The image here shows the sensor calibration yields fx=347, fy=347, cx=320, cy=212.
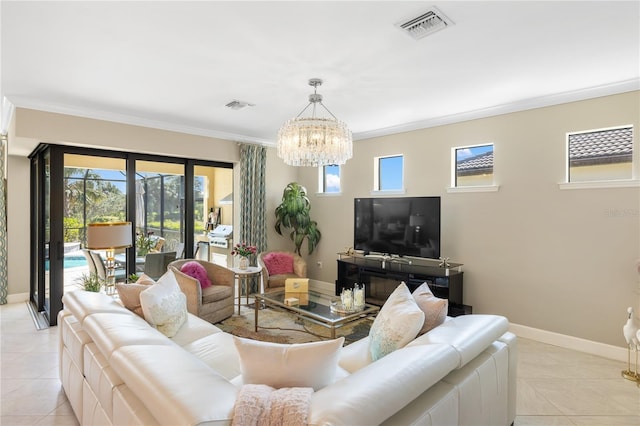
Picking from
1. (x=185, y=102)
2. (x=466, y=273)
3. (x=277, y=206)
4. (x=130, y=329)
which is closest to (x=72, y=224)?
(x=185, y=102)

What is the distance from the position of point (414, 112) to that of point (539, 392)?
323 cm

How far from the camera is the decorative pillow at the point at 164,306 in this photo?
2622mm

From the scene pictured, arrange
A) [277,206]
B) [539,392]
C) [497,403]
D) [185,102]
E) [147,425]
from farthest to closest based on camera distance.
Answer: [277,206], [185,102], [539,392], [497,403], [147,425]

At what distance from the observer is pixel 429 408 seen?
147 cm

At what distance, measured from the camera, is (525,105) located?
3.96m

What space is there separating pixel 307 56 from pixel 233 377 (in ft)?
7.90

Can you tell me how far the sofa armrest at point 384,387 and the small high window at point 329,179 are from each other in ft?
15.4

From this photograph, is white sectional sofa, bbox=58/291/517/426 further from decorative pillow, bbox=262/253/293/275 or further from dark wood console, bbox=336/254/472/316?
decorative pillow, bbox=262/253/293/275

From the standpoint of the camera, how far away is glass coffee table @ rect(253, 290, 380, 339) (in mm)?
3197

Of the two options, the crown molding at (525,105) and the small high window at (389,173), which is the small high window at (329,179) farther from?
the crown molding at (525,105)

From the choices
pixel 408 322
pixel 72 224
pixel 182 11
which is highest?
pixel 182 11

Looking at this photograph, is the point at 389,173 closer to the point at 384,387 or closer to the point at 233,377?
the point at 233,377

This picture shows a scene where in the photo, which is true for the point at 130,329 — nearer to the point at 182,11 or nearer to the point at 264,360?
the point at 264,360

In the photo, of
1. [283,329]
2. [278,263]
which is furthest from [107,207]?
[283,329]
